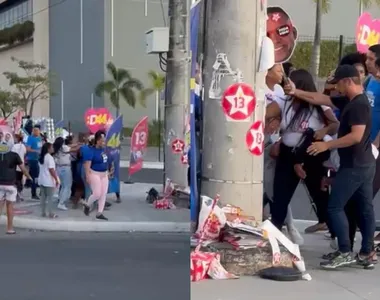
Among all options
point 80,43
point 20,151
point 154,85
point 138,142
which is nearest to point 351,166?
point 80,43

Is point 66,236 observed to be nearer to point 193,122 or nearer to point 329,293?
point 193,122

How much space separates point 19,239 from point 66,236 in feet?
2.09

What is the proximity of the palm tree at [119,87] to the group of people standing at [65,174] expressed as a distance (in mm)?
924

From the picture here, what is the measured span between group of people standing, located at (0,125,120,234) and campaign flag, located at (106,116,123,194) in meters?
0.16

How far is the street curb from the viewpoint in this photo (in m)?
10.2

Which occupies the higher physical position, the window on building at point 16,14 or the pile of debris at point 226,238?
the window on building at point 16,14

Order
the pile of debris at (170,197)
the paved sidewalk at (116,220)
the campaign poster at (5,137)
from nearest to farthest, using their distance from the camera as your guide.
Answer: the campaign poster at (5,137)
the paved sidewalk at (116,220)
the pile of debris at (170,197)

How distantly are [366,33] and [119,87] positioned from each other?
295 centimetres

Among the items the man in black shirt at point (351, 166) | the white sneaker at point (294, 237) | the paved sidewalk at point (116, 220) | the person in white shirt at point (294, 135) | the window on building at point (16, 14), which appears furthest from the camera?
the paved sidewalk at point (116, 220)

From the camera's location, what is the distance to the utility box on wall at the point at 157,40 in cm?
829

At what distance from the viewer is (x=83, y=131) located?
42.4ft

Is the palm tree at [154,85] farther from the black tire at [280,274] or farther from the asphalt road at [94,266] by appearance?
the black tire at [280,274]

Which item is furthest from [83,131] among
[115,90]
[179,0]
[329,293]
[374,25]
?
[329,293]

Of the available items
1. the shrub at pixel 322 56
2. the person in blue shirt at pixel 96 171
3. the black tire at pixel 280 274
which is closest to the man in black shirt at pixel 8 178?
the person in blue shirt at pixel 96 171
